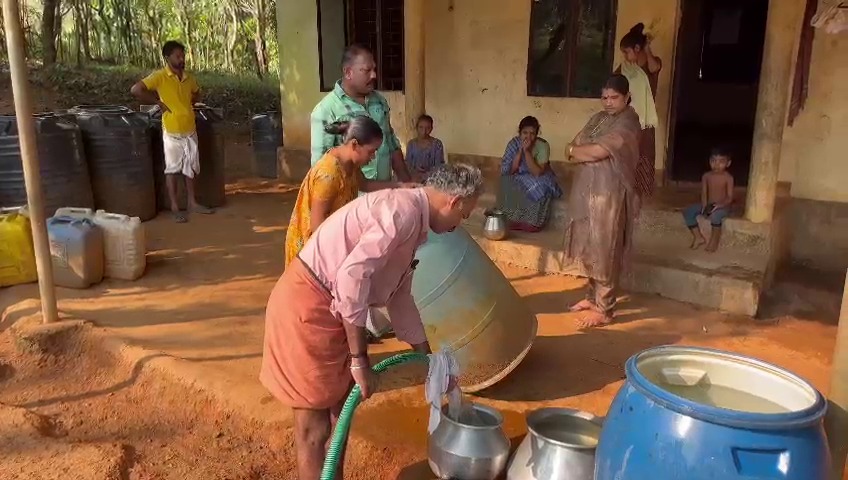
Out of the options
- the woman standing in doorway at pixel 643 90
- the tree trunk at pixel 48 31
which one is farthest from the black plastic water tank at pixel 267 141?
the tree trunk at pixel 48 31

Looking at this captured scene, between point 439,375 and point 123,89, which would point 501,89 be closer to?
point 439,375

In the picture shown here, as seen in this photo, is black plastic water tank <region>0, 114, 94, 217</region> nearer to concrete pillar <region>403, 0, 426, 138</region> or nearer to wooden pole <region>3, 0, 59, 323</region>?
wooden pole <region>3, 0, 59, 323</region>

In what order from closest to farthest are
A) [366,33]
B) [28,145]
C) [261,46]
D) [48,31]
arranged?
[28,145]
[366,33]
[48,31]
[261,46]

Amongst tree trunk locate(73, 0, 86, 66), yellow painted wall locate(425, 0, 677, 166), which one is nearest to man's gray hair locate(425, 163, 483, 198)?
yellow painted wall locate(425, 0, 677, 166)

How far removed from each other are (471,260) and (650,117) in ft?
7.34

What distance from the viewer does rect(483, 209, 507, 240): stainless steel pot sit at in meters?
5.71

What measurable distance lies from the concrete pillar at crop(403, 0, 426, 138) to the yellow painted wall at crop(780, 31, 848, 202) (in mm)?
3253

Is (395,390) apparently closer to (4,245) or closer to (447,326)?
(447,326)

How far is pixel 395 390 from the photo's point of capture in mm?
3582

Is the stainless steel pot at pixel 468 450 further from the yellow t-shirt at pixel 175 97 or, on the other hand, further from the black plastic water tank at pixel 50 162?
the yellow t-shirt at pixel 175 97

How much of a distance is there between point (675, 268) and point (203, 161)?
483 cm

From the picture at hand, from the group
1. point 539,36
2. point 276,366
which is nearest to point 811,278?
point 539,36

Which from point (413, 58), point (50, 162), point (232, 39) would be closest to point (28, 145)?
point (50, 162)

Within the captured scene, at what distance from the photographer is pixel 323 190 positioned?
2984 mm
